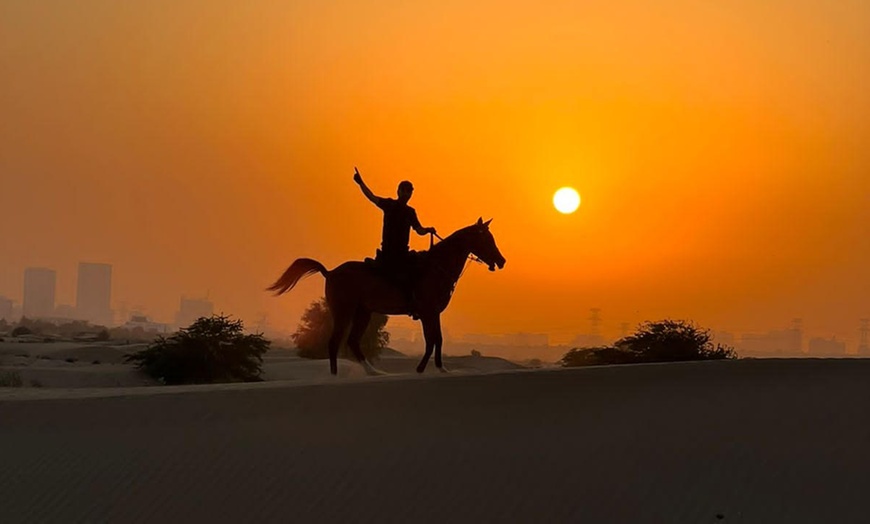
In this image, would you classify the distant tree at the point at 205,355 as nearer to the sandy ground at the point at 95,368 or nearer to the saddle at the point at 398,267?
the sandy ground at the point at 95,368

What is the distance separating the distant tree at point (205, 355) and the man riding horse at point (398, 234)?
10.6m

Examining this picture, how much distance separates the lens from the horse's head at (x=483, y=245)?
62.7 feet

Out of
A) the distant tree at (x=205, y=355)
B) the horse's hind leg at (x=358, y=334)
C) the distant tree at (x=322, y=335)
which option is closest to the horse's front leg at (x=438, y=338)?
the horse's hind leg at (x=358, y=334)

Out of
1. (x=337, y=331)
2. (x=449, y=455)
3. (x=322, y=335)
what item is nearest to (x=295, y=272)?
(x=337, y=331)

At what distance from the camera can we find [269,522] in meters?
9.20

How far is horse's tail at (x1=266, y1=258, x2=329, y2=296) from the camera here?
19.5 m

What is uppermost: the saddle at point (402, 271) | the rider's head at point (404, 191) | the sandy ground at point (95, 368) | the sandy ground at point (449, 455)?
the rider's head at point (404, 191)

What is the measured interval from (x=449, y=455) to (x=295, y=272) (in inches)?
384

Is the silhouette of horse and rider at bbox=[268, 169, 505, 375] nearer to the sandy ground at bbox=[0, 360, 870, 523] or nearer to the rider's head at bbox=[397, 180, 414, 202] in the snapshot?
the rider's head at bbox=[397, 180, 414, 202]

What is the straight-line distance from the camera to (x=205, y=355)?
2866 centimetres

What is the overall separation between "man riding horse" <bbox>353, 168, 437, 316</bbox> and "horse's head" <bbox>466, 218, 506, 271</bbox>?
0.98 metres

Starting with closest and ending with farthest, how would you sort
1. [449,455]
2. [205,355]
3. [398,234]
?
[449,455] → [398,234] → [205,355]

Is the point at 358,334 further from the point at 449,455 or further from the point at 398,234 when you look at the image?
the point at 449,455

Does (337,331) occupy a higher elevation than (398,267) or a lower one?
lower
